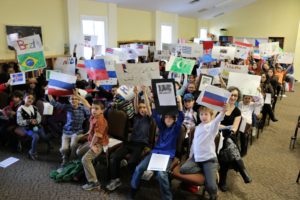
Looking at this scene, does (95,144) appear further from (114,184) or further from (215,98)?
(215,98)

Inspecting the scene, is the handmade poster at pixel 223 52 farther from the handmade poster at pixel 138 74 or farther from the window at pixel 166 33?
the window at pixel 166 33

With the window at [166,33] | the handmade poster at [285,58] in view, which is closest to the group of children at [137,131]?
the handmade poster at [285,58]

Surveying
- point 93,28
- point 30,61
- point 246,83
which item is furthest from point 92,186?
point 93,28

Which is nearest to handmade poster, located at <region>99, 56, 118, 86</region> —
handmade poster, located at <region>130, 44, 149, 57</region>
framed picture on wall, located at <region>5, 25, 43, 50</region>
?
framed picture on wall, located at <region>5, 25, 43, 50</region>

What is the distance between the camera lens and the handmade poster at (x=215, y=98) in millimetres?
2736

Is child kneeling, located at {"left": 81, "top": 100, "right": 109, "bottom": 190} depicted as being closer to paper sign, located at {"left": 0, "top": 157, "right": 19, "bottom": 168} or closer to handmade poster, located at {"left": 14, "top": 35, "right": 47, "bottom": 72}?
paper sign, located at {"left": 0, "top": 157, "right": 19, "bottom": 168}

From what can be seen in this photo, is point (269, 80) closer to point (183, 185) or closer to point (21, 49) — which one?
point (183, 185)

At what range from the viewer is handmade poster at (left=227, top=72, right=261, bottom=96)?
13.8 ft

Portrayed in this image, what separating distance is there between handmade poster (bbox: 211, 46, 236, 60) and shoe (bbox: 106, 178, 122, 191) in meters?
4.62

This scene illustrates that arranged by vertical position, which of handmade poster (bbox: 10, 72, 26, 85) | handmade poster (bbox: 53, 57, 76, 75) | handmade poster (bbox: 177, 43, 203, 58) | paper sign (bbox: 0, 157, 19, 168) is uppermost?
handmade poster (bbox: 177, 43, 203, 58)

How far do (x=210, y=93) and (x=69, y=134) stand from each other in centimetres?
214

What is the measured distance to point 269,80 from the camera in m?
6.47

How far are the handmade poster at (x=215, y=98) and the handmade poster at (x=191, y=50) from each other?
3479 mm

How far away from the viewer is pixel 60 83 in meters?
3.61
